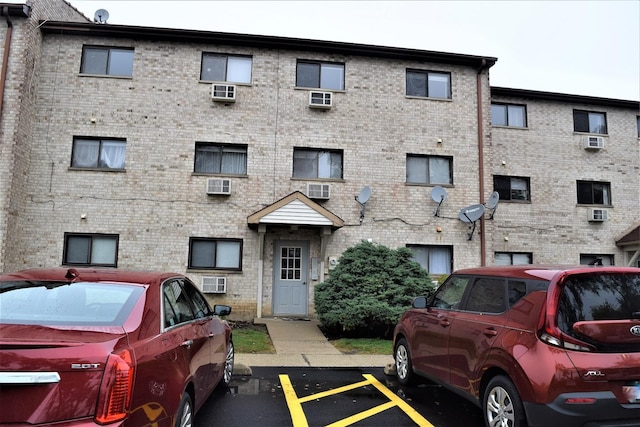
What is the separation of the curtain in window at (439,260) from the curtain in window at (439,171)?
84.0 inches

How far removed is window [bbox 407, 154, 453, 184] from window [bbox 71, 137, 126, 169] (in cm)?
857

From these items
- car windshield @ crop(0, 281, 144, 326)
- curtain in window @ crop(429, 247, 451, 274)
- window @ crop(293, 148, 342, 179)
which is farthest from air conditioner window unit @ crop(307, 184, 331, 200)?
car windshield @ crop(0, 281, 144, 326)

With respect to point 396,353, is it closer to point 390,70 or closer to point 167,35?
point 390,70

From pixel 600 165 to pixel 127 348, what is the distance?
18080 mm

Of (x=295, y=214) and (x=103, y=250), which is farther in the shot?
(x=103, y=250)

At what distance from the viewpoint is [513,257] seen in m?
15.7

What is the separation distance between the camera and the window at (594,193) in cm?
1638

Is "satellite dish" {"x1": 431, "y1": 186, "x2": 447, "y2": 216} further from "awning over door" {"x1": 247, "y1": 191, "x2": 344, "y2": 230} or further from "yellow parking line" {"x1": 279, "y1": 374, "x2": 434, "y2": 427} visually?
"yellow parking line" {"x1": 279, "y1": 374, "x2": 434, "y2": 427}

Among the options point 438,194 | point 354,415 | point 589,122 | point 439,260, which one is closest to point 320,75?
point 438,194

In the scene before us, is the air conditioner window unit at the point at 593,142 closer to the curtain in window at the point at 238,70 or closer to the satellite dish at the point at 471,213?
the satellite dish at the point at 471,213

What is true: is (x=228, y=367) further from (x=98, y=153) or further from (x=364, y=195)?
(x=98, y=153)

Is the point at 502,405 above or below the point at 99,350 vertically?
below

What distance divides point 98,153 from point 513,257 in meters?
13.7

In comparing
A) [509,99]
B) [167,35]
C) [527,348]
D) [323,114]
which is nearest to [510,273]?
[527,348]
